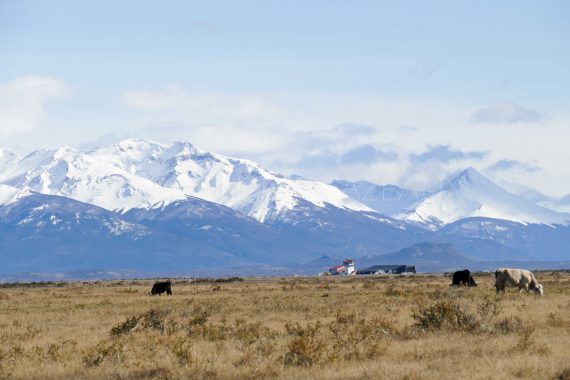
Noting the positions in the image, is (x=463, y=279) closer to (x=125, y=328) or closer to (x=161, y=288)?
(x=161, y=288)

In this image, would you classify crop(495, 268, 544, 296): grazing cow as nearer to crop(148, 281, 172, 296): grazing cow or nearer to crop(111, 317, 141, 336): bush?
crop(111, 317, 141, 336): bush

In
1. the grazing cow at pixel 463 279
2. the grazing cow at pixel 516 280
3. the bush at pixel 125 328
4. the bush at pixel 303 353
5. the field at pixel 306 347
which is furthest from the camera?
the grazing cow at pixel 463 279

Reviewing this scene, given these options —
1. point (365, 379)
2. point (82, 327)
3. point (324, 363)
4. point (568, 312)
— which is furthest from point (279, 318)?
point (365, 379)

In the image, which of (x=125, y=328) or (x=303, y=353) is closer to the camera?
(x=303, y=353)

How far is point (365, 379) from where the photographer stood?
21922 mm

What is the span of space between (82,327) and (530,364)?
62.7ft

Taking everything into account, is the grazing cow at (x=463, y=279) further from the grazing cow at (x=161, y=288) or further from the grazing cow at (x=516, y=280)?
the grazing cow at (x=161, y=288)

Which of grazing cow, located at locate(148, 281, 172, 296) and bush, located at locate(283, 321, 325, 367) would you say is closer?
bush, located at locate(283, 321, 325, 367)

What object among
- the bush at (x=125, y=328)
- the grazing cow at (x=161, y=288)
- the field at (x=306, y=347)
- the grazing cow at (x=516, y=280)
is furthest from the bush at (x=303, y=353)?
the grazing cow at (x=161, y=288)

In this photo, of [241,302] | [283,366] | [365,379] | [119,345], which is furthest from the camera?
[241,302]

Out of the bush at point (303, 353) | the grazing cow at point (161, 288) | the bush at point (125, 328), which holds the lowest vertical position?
the bush at point (303, 353)

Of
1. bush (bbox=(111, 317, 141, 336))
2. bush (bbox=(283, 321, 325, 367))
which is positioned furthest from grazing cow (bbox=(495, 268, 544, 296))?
bush (bbox=(283, 321, 325, 367))

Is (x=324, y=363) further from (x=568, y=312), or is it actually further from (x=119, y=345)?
(x=568, y=312)

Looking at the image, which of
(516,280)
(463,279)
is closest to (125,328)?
(516,280)
